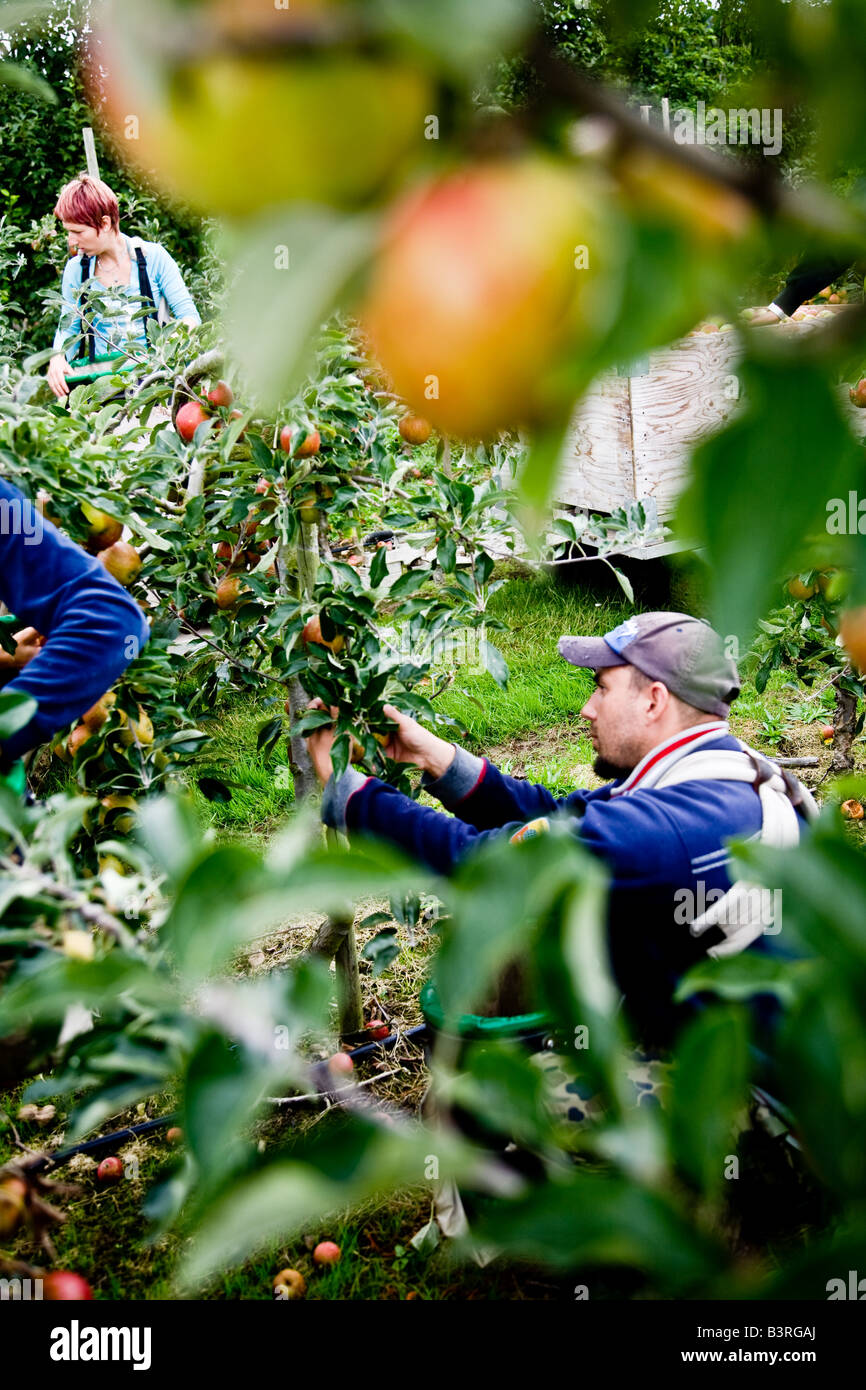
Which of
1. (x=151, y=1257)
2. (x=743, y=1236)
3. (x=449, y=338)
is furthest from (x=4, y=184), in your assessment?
(x=449, y=338)

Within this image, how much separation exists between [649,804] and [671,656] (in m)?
0.36

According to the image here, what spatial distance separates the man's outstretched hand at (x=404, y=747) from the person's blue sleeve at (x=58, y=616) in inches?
13.2

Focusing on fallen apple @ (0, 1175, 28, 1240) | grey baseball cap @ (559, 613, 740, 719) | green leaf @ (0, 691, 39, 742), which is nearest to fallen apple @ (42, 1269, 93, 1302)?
fallen apple @ (0, 1175, 28, 1240)

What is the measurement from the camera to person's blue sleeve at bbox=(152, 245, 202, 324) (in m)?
2.97

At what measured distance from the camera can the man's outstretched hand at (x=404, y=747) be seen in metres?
1.84

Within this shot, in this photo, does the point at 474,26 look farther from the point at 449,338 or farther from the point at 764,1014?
the point at 764,1014

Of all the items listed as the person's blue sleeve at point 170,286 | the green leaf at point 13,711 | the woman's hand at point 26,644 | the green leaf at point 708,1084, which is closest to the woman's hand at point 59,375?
the person's blue sleeve at point 170,286

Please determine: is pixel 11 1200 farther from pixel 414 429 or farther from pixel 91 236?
pixel 91 236

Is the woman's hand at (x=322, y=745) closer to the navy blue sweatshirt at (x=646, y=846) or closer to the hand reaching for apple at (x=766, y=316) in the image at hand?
the navy blue sweatshirt at (x=646, y=846)

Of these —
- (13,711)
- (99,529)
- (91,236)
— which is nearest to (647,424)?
(91,236)

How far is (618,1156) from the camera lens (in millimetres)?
438

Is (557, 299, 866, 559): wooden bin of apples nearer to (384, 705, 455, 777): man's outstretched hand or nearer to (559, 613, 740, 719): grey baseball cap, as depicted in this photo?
(559, 613, 740, 719): grey baseball cap

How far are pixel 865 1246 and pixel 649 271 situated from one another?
1.05 ft

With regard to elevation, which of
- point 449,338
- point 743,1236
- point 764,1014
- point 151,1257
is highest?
point 449,338
